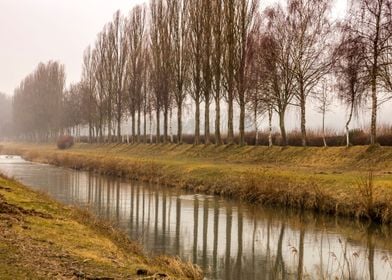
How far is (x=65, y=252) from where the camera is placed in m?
8.29

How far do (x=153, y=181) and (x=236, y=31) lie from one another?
13.1 meters

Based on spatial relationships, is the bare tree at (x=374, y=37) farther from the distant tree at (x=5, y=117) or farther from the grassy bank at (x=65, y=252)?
the distant tree at (x=5, y=117)

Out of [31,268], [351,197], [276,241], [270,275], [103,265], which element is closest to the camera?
[31,268]

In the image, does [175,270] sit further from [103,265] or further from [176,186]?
[176,186]

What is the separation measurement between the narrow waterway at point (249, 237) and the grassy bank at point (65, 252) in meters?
1.36

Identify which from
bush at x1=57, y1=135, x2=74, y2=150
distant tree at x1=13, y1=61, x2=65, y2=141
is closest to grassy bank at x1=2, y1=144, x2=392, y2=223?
bush at x1=57, y1=135, x2=74, y2=150

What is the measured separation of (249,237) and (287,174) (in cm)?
742

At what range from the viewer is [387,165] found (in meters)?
21.9

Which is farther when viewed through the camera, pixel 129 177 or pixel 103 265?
pixel 129 177

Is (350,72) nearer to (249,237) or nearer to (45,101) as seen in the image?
(249,237)

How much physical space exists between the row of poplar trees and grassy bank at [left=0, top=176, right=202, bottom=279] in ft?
59.5

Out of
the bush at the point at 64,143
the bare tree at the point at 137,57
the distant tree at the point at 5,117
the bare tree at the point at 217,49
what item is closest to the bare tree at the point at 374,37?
the bare tree at the point at 217,49

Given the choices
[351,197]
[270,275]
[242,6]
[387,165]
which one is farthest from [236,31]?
[270,275]

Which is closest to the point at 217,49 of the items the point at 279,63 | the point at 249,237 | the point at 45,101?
the point at 279,63
